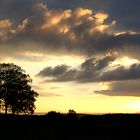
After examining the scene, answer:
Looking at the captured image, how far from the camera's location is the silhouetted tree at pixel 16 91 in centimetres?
9775

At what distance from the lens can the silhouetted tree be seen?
321 feet

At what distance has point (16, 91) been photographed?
321ft

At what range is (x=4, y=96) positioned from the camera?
321ft
